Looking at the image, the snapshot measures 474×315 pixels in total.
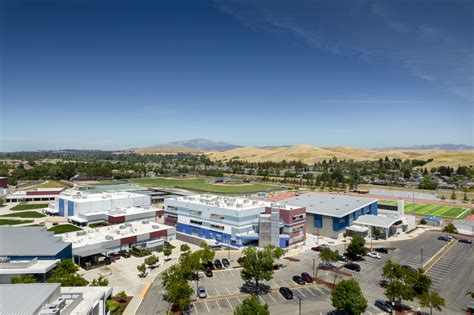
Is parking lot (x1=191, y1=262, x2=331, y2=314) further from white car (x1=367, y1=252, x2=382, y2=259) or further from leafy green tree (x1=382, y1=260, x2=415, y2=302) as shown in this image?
white car (x1=367, y1=252, x2=382, y2=259)

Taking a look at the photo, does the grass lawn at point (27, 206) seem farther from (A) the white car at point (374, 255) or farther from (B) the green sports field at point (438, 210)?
(B) the green sports field at point (438, 210)

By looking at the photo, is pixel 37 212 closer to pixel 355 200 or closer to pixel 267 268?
pixel 267 268

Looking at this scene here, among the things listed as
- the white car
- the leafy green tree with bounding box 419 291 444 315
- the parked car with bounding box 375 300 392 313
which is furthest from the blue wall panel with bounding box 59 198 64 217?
the leafy green tree with bounding box 419 291 444 315

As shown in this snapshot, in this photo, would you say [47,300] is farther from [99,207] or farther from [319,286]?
[99,207]

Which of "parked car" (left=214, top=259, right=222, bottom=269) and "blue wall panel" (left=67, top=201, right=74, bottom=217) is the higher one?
"blue wall panel" (left=67, top=201, right=74, bottom=217)

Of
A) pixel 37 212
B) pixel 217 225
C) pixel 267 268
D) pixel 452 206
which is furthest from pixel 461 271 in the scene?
pixel 37 212

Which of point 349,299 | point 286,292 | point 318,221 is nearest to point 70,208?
point 318,221

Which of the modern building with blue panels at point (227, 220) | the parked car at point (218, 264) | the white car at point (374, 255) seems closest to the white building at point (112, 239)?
the modern building with blue panels at point (227, 220)
